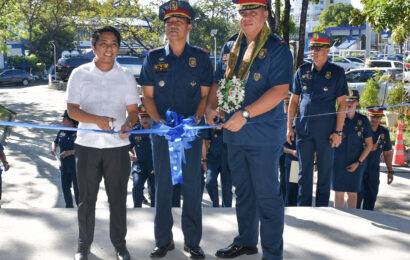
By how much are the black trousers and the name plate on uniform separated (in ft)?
7.72

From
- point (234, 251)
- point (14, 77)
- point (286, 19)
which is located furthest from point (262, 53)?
point (14, 77)

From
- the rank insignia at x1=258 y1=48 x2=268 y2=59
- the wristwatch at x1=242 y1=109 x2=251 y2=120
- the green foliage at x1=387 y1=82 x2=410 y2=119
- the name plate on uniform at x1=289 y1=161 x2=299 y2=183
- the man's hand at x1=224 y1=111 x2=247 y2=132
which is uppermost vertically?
the rank insignia at x1=258 y1=48 x2=268 y2=59

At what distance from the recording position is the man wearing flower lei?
2990 millimetres

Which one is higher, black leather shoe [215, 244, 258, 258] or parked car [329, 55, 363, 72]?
parked car [329, 55, 363, 72]

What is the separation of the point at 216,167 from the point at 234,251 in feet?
7.34

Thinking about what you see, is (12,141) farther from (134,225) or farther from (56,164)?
(134,225)

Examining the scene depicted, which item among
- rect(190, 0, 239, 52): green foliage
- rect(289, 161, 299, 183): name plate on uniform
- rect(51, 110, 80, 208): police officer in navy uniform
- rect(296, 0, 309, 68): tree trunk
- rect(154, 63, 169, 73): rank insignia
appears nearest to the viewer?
rect(154, 63, 169, 73): rank insignia

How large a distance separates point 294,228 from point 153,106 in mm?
1688

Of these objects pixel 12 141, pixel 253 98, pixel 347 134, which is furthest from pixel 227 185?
pixel 12 141

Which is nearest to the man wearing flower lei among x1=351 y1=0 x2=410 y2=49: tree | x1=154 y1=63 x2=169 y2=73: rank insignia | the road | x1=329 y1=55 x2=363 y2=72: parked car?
x1=154 y1=63 x2=169 y2=73: rank insignia

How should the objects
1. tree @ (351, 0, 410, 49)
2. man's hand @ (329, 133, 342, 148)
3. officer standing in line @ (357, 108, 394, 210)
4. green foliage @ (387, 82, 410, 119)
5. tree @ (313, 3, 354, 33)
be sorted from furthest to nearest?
1. tree @ (313, 3, 354, 33)
2. green foliage @ (387, 82, 410, 119)
3. tree @ (351, 0, 410, 49)
4. officer standing in line @ (357, 108, 394, 210)
5. man's hand @ (329, 133, 342, 148)

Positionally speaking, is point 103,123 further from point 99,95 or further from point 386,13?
point 386,13

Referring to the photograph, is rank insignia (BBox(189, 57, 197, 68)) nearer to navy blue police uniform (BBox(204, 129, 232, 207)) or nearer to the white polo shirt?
the white polo shirt

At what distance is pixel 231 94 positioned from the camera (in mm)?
3061
